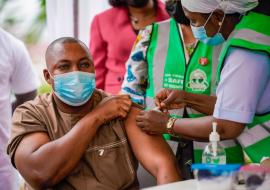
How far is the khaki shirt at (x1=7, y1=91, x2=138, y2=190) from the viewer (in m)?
2.53

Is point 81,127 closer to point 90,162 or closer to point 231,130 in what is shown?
point 90,162

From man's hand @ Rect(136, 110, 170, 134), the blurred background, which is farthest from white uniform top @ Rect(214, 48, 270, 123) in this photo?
the blurred background

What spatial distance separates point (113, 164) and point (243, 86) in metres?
0.73

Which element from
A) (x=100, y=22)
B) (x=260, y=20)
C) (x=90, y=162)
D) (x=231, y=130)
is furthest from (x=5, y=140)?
(x=260, y=20)

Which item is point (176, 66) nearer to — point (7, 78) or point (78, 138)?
point (78, 138)

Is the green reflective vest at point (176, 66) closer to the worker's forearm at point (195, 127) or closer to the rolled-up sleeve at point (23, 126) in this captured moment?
the worker's forearm at point (195, 127)

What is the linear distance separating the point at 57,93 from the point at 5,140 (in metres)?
0.78

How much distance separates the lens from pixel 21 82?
3447 millimetres

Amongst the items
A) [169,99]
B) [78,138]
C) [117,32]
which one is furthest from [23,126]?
[117,32]

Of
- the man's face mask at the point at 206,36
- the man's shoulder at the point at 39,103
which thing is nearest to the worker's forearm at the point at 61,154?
the man's shoulder at the point at 39,103

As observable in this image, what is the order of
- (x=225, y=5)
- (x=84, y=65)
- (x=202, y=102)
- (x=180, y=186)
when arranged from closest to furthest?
(x=180, y=186)
(x=225, y=5)
(x=84, y=65)
(x=202, y=102)

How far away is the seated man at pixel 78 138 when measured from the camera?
8.05 ft

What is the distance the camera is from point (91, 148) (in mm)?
2576

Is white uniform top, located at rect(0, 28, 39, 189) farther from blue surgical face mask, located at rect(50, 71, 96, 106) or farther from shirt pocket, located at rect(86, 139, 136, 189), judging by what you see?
shirt pocket, located at rect(86, 139, 136, 189)
